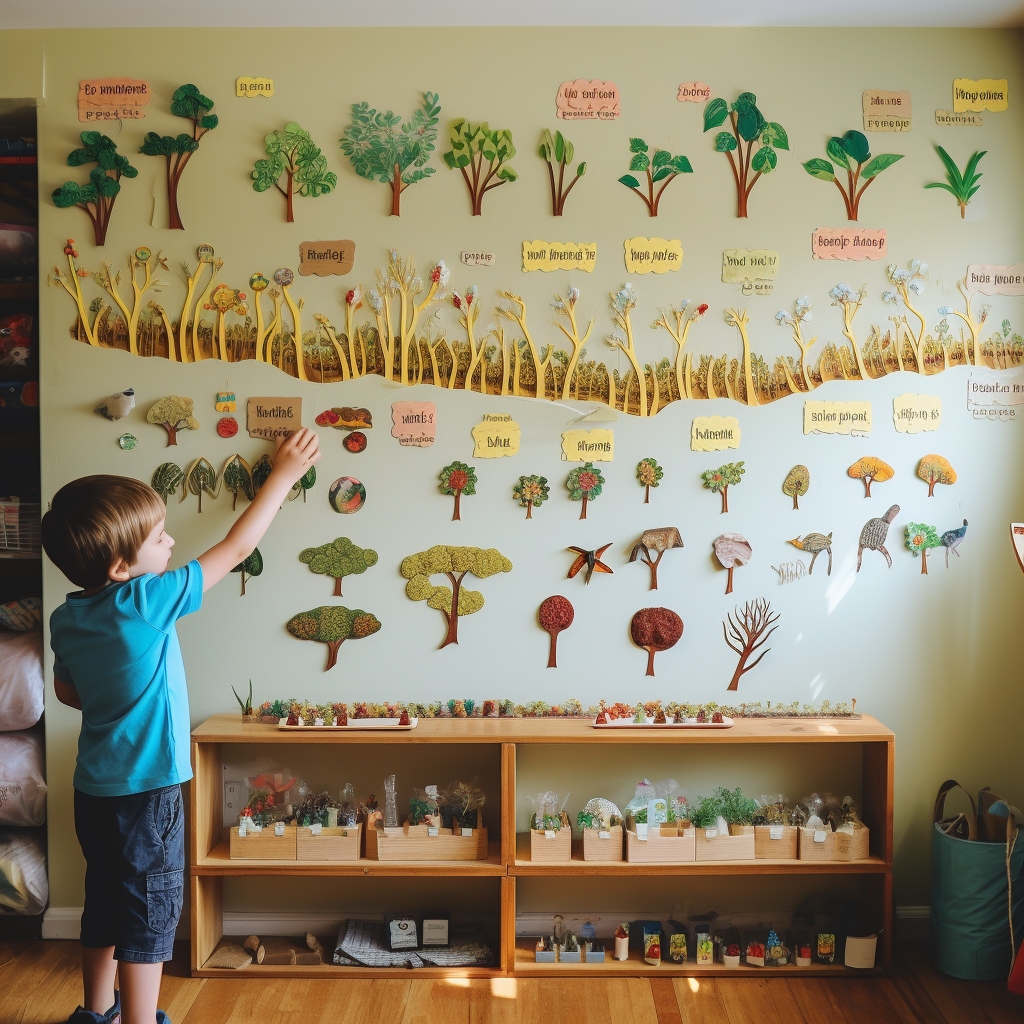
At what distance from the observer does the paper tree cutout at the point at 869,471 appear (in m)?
2.41

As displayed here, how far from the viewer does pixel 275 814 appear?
235cm

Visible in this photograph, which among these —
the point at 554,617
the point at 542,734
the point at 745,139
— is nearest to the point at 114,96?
the point at 745,139

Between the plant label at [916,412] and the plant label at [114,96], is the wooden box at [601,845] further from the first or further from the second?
the plant label at [114,96]

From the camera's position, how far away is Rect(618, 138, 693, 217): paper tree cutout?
237 centimetres

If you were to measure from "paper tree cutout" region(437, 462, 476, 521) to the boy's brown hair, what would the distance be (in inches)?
33.4

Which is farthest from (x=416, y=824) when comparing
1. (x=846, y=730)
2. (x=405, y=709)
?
(x=846, y=730)

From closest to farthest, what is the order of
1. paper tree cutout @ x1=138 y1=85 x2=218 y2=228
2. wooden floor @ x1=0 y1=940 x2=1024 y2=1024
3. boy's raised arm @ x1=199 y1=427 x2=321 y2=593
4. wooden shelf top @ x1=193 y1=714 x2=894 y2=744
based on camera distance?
boy's raised arm @ x1=199 y1=427 x2=321 y2=593, wooden floor @ x1=0 y1=940 x2=1024 y2=1024, wooden shelf top @ x1=193 y1=714 x2=894 y2=744, paper tree cutout @ x1=138 y1=85 x2=218 y2=228

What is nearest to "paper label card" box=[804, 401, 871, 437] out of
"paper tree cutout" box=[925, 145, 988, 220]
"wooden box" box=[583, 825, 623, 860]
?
"paper tree cutout" box=[925, 145, 988, 220]

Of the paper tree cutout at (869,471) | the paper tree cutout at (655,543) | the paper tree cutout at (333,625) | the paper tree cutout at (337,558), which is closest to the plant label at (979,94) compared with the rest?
the paper tree cutout at (869,471)

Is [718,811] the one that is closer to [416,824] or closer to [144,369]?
[416,824]

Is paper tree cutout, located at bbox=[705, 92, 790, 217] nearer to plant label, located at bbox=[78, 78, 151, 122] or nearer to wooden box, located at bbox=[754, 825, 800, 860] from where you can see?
plant label, located at bbox=[78, 78, 151, 122]

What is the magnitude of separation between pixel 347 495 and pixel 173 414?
55cm

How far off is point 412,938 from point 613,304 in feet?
6.23

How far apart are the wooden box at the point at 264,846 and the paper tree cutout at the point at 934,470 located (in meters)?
2.08
